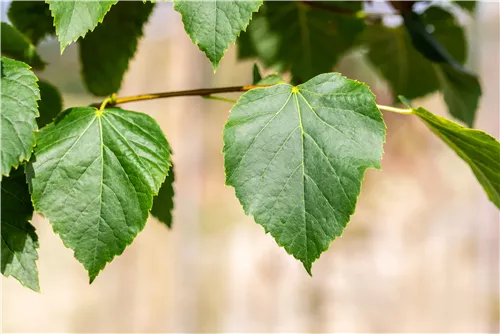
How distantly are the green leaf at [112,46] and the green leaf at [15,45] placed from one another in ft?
0.22

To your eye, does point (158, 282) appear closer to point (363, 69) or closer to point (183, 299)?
point (183, 299)

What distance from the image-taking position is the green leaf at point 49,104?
0.68 metres

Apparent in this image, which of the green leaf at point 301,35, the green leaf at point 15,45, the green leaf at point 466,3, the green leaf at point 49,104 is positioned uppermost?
the green leaf at point 466,3

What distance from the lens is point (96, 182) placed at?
489 mm

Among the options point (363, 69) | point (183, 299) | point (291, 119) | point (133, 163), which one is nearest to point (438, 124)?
point (291, 119)

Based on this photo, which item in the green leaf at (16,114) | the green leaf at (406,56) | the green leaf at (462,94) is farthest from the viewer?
the green leaf at (406,56)

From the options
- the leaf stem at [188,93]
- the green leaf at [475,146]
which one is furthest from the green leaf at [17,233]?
the green leaf at [475,146]

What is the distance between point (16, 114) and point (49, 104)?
0.25 m

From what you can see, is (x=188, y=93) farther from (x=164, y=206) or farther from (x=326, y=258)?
(x=326, y=258)

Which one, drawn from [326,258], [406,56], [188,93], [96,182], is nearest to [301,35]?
[406,56]

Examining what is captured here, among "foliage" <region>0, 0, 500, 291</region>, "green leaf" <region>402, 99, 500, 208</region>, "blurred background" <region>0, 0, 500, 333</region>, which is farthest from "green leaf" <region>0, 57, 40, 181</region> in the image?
"blurred background" <region>0, 0, 500, 333</region>

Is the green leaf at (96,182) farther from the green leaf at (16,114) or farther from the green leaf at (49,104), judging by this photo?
the green leaf at (49,104)

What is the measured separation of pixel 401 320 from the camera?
127 inches

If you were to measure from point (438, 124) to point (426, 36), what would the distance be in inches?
8.6
